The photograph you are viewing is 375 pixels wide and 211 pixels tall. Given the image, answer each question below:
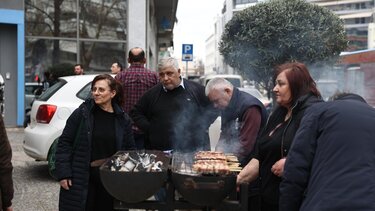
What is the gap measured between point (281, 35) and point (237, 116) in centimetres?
461

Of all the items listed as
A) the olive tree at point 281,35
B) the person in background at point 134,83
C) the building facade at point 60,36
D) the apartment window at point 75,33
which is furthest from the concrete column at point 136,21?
the person in background at point 134,83

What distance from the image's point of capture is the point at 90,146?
3.71m

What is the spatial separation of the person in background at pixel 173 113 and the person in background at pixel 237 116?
41cm

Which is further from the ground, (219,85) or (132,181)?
(219,85)

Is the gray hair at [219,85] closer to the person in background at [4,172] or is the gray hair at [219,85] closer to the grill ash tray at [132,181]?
the grill ash tray at [132,181]

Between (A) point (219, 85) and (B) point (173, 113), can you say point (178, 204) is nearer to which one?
(A) point (219, 85)

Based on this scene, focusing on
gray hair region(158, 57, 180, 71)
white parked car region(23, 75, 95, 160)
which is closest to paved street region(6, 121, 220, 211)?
white parked car region(23, 75, 95, 160)

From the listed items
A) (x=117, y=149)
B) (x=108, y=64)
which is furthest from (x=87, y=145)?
(x=108, y=64)

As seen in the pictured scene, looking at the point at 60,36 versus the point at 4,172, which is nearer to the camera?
the point at 4,172

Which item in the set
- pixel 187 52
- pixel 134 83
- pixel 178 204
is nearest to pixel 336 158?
pixel 178 204

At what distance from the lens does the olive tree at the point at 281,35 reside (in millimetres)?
8172

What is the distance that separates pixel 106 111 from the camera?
3.89 meters

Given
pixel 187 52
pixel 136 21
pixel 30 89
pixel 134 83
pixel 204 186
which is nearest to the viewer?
pixel 204 186

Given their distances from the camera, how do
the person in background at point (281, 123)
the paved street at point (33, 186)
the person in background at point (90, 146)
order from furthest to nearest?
the paved street at point (33, 186) → the person in background at point (90, 146) → the person in background at point (281, 123)
